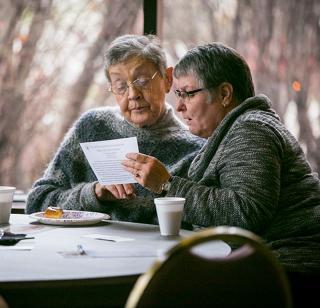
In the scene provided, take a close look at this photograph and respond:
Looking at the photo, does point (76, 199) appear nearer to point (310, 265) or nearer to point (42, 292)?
point (310, 265)

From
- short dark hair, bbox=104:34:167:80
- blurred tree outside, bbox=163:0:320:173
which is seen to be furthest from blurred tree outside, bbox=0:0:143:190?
short dark hair, bbox=104:34:167:80

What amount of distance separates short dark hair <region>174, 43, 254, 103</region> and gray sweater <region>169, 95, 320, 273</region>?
0.11 m

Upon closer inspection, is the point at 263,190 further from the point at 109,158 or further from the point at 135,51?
the point at 135,51

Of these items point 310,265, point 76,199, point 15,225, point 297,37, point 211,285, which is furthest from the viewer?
point 297,37

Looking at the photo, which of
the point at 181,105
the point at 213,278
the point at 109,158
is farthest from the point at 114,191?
the point at 213,278

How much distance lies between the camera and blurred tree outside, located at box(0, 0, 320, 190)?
3068mm

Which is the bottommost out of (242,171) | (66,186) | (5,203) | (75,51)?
(66,186)

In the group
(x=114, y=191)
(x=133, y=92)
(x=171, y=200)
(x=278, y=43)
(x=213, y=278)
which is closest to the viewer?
(x=213, y=278)

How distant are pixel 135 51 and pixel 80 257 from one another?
1227 mm

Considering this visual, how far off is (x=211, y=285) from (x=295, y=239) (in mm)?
1016

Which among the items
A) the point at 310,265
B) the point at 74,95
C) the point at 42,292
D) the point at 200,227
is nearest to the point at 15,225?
the point at 200,227

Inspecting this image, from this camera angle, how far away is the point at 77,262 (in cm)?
160

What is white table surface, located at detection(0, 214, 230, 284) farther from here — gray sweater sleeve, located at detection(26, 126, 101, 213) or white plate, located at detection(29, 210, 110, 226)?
gray sweater sleeve, located at detection(26, 126, 101, 213)

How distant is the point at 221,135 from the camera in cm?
224
